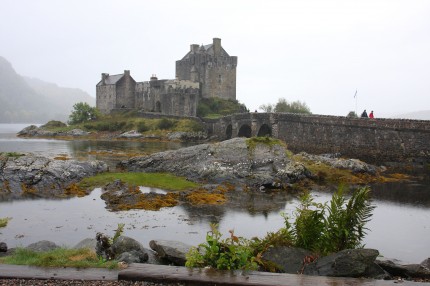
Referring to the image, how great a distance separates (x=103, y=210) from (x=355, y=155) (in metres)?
31.8

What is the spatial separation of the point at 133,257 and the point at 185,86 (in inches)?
3051

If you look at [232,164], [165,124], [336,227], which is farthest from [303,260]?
[165,124]

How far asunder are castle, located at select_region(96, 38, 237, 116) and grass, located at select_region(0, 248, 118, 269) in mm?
73301

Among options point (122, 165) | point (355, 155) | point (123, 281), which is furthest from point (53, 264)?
point (355, 155)

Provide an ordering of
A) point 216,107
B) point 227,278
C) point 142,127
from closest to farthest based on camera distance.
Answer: point 227,278, point 142,127, point 216,107

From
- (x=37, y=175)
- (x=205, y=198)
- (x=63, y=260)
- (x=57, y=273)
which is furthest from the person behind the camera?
(x=37, y=175)

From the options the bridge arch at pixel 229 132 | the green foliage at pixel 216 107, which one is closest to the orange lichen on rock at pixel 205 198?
the bridge arch at pixel 229 132

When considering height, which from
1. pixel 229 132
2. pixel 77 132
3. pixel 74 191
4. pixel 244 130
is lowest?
pixel 74 191

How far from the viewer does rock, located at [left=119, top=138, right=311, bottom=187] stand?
102ft

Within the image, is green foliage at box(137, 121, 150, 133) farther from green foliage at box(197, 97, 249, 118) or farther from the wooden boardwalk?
the wooden boardwalk

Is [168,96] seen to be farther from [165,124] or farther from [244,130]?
[244,130]

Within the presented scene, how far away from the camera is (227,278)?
324 inches

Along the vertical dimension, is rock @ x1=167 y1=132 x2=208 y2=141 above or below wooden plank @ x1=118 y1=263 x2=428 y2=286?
above

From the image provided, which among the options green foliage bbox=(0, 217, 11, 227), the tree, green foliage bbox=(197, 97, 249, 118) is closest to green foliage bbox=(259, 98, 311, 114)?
green foliage bbox=(197, 97, 249, 118)
